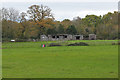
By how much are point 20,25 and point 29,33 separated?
13.6 ft

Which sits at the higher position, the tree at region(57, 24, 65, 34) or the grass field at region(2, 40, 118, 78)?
the tree at region(57, 24, 65, 34)

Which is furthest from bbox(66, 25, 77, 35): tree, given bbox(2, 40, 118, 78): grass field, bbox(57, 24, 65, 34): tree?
bbox(2, 40, 118, 78): grass field

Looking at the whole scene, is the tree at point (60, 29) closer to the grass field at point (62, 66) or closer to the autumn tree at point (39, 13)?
the autumn tree at point (39, 13)

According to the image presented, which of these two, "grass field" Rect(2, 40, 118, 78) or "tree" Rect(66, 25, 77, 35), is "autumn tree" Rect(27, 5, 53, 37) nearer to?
"tree" Rect(66, 25, 77, 35)

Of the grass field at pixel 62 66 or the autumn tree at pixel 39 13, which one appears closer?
the grass field at pixel 62 66

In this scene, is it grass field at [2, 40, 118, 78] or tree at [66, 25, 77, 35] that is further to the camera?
tree at [66, 25, 77, 35]

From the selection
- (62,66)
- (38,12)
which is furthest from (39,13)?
(62,66)

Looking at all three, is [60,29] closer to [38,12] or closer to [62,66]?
[38,12]

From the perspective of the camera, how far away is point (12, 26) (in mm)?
77438

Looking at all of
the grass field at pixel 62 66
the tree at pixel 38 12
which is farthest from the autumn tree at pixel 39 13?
the grass field at pixel 62 66

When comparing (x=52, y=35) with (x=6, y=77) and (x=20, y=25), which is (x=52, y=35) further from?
(x=6, y=77)

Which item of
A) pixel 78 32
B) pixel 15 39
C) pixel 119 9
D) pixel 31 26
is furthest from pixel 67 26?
pixel 119 9

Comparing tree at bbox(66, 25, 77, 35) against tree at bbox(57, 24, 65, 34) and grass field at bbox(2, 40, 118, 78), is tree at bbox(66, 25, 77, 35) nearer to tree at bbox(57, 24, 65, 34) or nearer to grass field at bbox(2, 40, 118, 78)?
tree at bbox(57, 24, 65, 34)

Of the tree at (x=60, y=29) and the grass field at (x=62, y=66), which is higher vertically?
the tree at (x=60, y=29)
